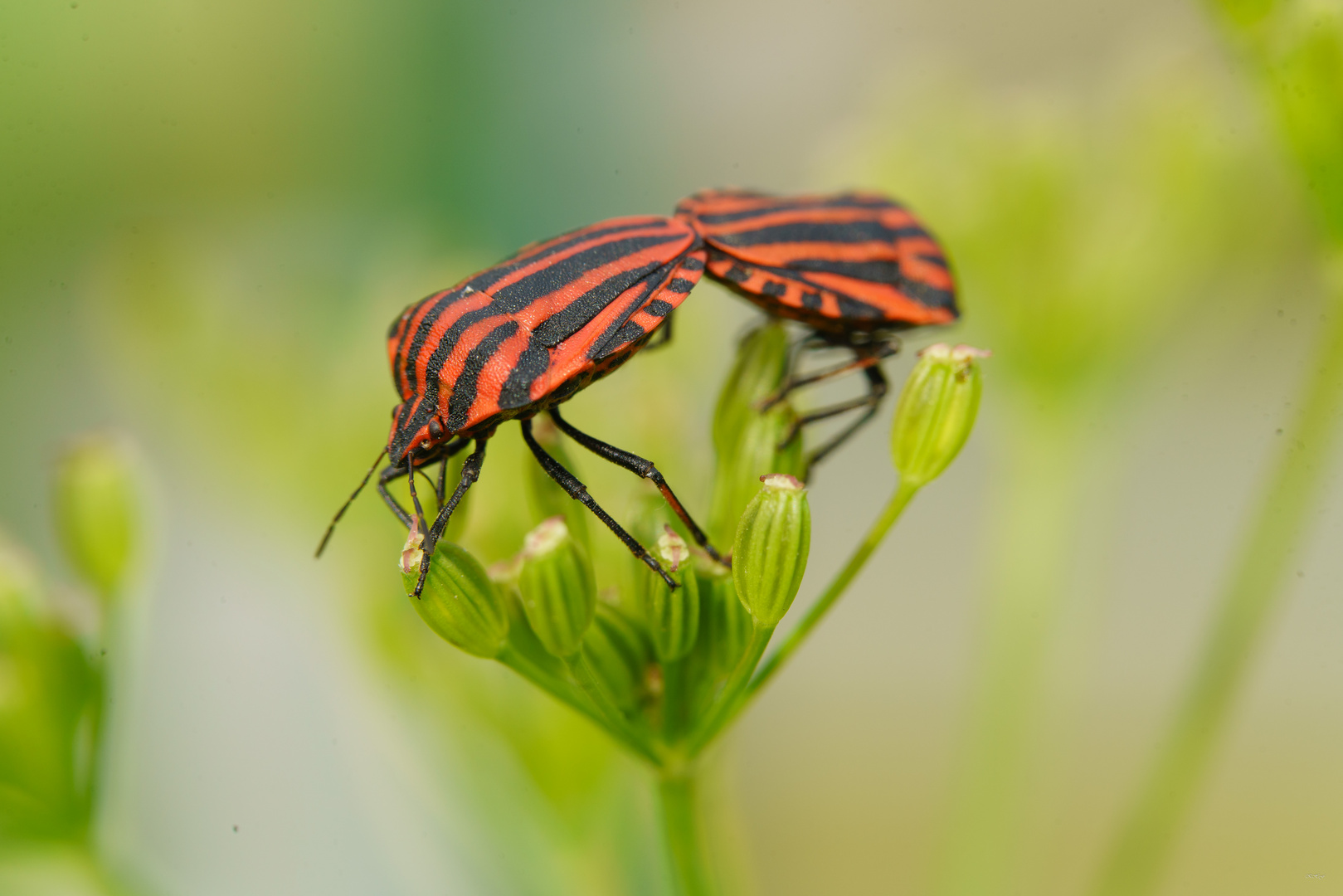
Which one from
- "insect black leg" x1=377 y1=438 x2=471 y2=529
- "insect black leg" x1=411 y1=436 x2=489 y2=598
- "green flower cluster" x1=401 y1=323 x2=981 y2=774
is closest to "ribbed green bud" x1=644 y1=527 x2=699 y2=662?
"green flower cluster" x1=401 y1=323 x2=981 y2=774

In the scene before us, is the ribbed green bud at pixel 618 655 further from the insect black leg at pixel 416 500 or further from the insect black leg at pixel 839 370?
the insect black leg at pixel 839 370

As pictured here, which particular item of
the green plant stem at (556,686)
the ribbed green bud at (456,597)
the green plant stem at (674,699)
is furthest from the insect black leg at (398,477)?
the green plant stem at (674,699)

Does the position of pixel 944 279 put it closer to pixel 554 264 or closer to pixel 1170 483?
pixel 554 264

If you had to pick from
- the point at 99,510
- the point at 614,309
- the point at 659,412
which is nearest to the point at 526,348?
the point at 614,309

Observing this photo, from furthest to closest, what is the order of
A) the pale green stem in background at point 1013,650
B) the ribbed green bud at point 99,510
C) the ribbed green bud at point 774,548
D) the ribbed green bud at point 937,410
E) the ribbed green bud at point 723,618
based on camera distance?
the pale green stem in background at point 1013,650
the ribbed green bud at point 99,510
the ribbed green bud at point 937,410
the ribbed green bud at point 723,618
the ribbed green bud at point 774,548

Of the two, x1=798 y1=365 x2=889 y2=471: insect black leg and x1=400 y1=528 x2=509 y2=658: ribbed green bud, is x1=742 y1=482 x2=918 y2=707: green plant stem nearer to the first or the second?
x1=798 y1=365 x2=889 y2=471: insect black leg

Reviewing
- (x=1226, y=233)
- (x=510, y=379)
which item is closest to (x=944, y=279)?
(x=510, y=379)
